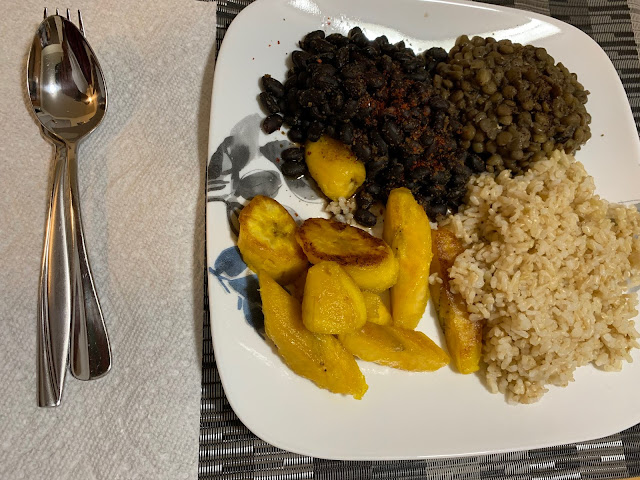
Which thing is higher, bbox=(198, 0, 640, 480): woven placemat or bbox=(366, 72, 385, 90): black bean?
bbox=(366, 72, 385, 90): black bean

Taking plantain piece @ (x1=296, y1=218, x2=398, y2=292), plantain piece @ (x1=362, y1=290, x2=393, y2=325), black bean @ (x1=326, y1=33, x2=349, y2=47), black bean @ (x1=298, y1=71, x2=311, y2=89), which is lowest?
plantain piece @ (x1=362, y1=290, x2=393, y2=325)

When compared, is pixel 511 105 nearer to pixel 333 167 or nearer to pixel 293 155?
pixel 333 167

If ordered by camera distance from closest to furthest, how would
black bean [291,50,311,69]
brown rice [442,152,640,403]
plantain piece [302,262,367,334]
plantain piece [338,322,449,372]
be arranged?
plantain piece [302,262,367,334]
plantain piece [338,322,449,372]
brown rice [442,152,640,403]
black bean [291,50,311,69]

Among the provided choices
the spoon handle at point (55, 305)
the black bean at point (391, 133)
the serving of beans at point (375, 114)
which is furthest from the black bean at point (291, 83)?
the spoon handle at point (55, 305)

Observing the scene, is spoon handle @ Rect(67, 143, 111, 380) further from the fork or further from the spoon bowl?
the spoon bowl

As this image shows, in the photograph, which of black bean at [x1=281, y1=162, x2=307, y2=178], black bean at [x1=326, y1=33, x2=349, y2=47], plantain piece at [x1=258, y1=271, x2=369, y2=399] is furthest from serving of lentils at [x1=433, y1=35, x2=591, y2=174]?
plantain piece at [x1=258, y1=271, x2=369, y2=399]

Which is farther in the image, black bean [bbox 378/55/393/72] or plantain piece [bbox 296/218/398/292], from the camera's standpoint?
black bean [bbox 378/55/393/72]

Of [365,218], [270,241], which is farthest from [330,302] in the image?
[365,218]
